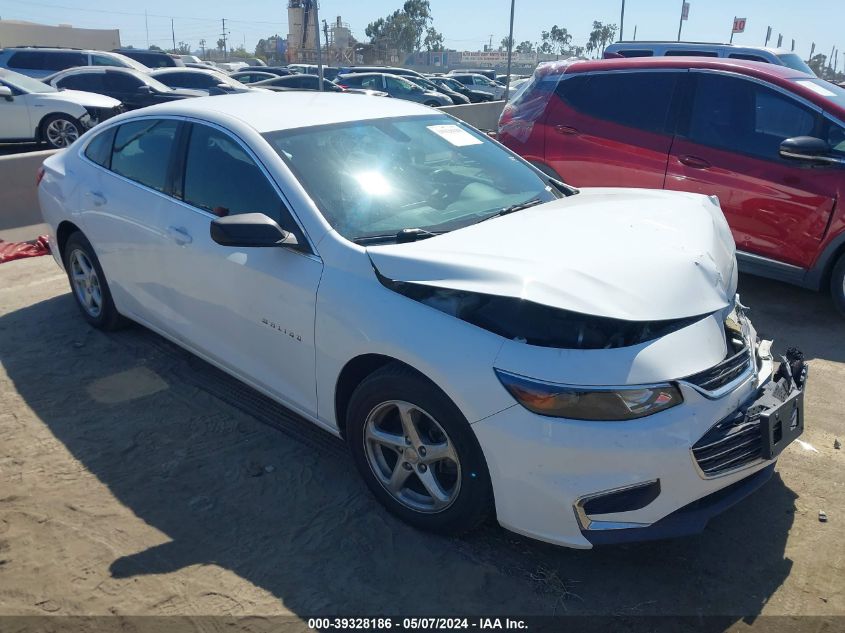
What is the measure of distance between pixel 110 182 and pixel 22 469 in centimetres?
186

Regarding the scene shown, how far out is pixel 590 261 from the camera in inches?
112

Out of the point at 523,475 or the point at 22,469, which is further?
the point at 22,469

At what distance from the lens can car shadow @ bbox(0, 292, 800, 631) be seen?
8.84 feet

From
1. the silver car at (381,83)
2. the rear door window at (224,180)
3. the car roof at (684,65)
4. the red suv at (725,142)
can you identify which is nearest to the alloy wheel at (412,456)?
the rear door window at (224,180)

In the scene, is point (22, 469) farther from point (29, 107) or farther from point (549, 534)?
point (29, 107)

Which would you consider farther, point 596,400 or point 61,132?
point 61,132

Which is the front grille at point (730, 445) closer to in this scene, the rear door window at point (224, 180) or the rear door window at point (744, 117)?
the rear door window at point (224, 180)

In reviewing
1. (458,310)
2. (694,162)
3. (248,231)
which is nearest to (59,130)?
(694,162)

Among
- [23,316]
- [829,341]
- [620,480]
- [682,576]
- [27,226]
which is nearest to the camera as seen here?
[620,480]

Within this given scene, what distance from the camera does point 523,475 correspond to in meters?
2.56

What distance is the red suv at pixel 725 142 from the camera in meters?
5.24

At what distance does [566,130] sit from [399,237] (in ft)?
12.8

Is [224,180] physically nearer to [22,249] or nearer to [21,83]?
[22,249]

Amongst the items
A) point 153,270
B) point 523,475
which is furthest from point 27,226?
point 523,475
